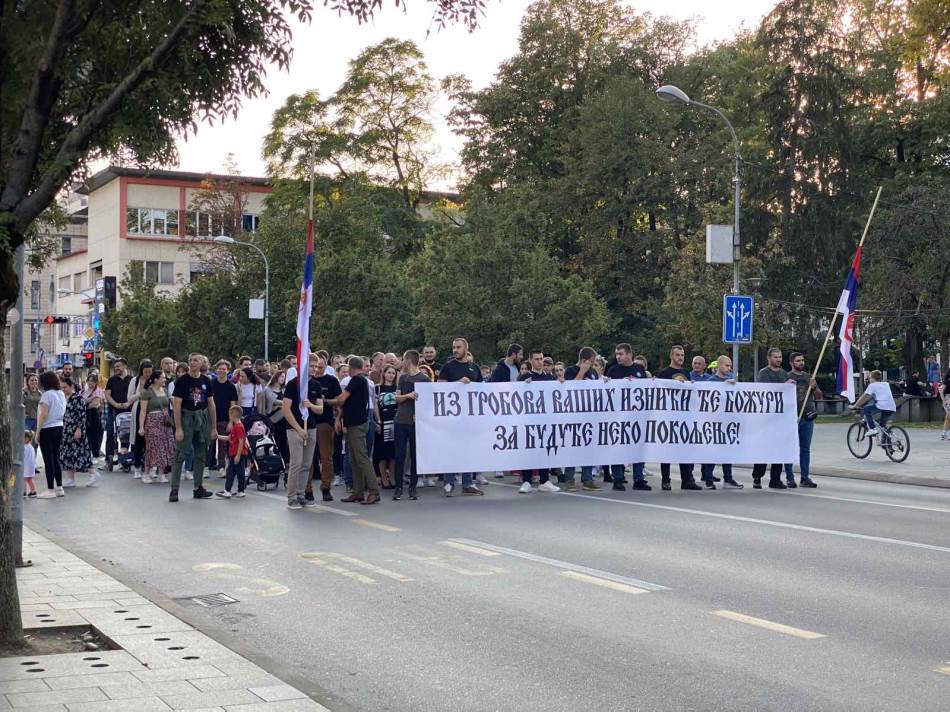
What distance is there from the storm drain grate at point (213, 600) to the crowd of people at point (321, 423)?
5.17m

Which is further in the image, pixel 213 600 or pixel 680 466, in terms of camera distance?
pixel 680 466

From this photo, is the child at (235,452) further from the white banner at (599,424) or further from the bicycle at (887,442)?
the bicycle at (887,442)

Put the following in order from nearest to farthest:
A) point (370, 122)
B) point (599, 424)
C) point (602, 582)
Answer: point (602, 582)
point (599, 424)
point (370, 122)

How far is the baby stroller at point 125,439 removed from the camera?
21.3 m

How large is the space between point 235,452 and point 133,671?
34.4 feet

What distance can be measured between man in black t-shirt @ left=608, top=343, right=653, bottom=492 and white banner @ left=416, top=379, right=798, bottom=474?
187 millimetres

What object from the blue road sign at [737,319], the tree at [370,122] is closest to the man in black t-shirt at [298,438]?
the blue road sign at [737,319]

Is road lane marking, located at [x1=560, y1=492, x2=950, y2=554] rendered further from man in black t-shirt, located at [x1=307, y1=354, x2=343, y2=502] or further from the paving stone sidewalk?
the paving stone sidewalk

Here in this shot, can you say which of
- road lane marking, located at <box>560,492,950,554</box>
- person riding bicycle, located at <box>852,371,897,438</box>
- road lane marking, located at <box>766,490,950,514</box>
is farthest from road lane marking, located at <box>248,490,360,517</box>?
person riding bicycle, located at <box>852,371,897,438</box>

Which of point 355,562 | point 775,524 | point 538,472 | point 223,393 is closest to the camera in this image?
point 355,562

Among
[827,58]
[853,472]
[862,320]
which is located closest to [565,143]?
[827,58]

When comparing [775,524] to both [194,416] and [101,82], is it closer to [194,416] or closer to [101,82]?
[194,416]

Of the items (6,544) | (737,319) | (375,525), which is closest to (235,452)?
(375,525)

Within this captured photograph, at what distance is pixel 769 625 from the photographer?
780cm
